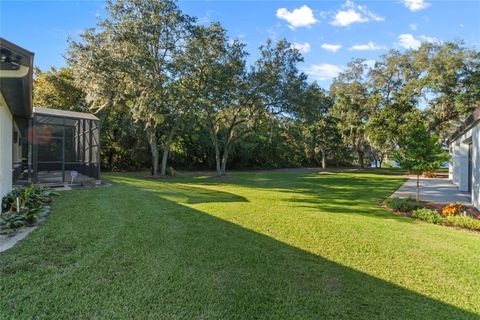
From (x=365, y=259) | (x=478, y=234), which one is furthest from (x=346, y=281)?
(x=478, y=234)

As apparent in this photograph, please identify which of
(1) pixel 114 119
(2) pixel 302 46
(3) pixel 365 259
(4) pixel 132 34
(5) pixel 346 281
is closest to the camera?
(5) pixel 346 281

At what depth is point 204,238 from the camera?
473cm

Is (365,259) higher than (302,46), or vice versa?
(302,46)

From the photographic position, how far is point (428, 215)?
726cm

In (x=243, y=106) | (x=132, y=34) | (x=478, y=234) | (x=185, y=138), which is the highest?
(x=132, y=34)

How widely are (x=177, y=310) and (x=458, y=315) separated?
2794mm

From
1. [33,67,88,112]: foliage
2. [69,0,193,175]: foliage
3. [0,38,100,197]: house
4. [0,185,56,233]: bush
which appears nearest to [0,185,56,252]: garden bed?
[0,185,56,233]: bush

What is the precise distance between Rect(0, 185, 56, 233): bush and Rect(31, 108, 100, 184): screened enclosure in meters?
2.88

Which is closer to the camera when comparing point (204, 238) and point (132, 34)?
point (204, 238)

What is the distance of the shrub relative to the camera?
6.44m

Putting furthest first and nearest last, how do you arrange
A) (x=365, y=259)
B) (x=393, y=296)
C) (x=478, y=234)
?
(x=478, y=234) < (x=365, y=259) < (x=393, y=296)

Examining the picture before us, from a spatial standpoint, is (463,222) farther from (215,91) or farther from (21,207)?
(215,91)

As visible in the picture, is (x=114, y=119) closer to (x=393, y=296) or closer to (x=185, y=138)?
(x=185, y=138)

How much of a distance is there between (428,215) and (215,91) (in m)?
12.3
